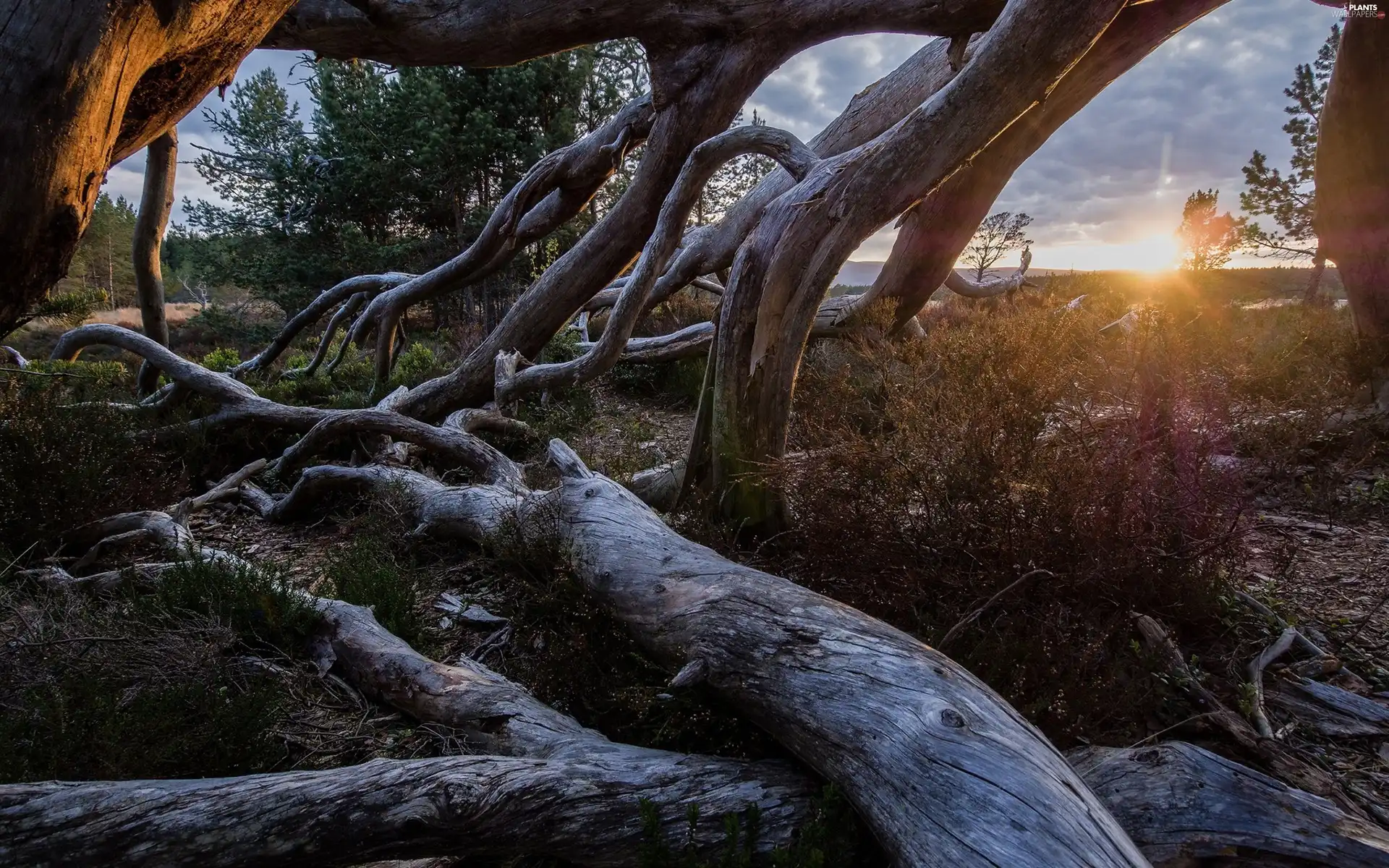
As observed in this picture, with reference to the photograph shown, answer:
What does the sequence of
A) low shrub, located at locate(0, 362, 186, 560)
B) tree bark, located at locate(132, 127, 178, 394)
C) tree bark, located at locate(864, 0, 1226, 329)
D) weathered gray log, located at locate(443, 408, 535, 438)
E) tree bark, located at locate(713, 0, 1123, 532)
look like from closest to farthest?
tree bark, located at locate(713, 0, 1123, 532) < low shrub, located at locate(0, 362, 186, 560) < tree bark, located at locate(864, 0, 1226, 329) < weathered gray log, located at locate(443, 408, 535, 438) < tree bark, located at locate(132, 127, 178, 394)

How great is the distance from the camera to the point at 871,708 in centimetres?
168

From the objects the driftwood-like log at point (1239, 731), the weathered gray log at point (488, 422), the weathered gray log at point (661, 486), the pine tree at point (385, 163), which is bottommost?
the driftwood-like log at point (1239, 731)

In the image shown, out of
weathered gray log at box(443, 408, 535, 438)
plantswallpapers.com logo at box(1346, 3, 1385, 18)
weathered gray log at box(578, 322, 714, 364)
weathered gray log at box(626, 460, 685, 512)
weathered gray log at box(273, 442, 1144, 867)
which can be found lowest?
weathered gray log at box(273, 442, 1144, 867)

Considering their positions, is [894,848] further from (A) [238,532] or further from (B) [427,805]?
(A) [238,532]

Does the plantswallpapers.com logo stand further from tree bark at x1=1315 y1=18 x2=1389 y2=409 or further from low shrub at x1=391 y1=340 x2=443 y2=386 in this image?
low shrub at x1=391 y1=340 x2=443 y2=386

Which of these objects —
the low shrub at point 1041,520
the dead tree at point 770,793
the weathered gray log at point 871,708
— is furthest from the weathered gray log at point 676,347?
the dead tree at point 770,793

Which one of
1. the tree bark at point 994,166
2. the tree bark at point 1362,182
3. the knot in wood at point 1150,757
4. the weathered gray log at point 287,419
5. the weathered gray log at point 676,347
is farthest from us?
the weathered gray log at point 676,347

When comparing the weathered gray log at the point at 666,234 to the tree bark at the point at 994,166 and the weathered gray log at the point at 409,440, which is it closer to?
the weathered gray log at the point at 409,440

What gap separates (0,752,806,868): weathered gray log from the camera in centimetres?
146

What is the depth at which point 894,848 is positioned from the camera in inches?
57.0

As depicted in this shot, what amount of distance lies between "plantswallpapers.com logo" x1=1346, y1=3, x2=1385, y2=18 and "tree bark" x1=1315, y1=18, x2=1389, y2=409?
98mm

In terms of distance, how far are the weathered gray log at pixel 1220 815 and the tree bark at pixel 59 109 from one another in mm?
3299

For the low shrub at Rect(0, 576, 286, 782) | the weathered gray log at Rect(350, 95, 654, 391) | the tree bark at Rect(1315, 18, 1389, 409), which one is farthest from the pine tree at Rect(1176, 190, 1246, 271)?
the low shrub at Rect(0, 576, 286, 782)

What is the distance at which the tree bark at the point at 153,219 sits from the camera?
21.1ft
